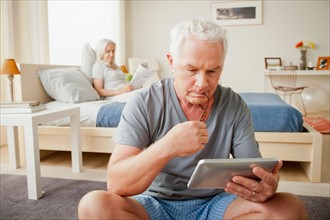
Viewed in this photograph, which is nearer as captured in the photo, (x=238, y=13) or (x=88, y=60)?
(x=88, y=60)

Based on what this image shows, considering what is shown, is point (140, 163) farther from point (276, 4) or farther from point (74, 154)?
point (276, 4)

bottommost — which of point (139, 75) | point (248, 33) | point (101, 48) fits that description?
point (139, 75)

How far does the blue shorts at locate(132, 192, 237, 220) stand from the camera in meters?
1.00

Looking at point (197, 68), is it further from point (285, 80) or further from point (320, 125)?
point (285, 80)

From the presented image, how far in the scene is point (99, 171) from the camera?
7.55 feet

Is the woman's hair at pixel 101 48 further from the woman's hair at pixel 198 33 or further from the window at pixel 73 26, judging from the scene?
the woman's hair at pixel 198 33

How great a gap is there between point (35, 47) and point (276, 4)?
4.00 meters

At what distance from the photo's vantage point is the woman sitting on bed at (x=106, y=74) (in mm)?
2902

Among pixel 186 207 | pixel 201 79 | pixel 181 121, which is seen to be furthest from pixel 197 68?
pixel 186 207

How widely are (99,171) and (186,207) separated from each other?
54.1 inches

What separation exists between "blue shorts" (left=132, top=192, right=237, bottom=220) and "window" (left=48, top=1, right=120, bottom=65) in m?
3.10

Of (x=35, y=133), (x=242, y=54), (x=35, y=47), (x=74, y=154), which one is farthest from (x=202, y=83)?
(x=242, y=54)

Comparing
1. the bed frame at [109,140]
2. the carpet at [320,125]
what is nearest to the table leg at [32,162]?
the bed frame at [109,140]

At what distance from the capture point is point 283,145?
6.98 ft
